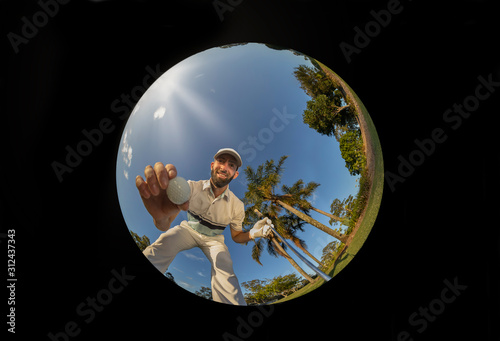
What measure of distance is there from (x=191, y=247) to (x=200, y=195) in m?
0.68

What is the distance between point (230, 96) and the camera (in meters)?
3.63

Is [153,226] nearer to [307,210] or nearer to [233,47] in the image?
[307,210]

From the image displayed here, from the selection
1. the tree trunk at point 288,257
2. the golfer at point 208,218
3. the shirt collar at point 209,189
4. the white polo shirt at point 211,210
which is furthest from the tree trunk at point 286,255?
the shirt collar at point 209,189

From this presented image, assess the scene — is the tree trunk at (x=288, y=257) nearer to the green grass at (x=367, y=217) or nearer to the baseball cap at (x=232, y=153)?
the green grass at (x=367, y=217)

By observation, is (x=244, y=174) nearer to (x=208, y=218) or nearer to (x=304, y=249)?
(x=208, y=218)

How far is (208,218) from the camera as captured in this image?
146 inches

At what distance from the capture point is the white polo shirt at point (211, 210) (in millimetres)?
3580

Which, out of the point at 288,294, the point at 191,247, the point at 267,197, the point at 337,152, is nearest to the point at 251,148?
the point at 267,197

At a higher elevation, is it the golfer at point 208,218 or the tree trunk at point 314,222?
the golfer at point 208,218

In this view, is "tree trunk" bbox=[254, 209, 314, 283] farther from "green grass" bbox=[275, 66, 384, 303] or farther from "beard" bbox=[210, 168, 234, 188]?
"beard" bbox=[210, 168, 234, 188]

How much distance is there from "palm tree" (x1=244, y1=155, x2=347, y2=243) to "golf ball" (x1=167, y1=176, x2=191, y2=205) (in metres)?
0.68

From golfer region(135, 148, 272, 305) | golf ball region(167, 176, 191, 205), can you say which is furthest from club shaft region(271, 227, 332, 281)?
golf ball region(167, 176, 191, 205)

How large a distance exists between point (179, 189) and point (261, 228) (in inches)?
41.4

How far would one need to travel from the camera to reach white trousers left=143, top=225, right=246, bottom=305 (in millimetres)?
3719
